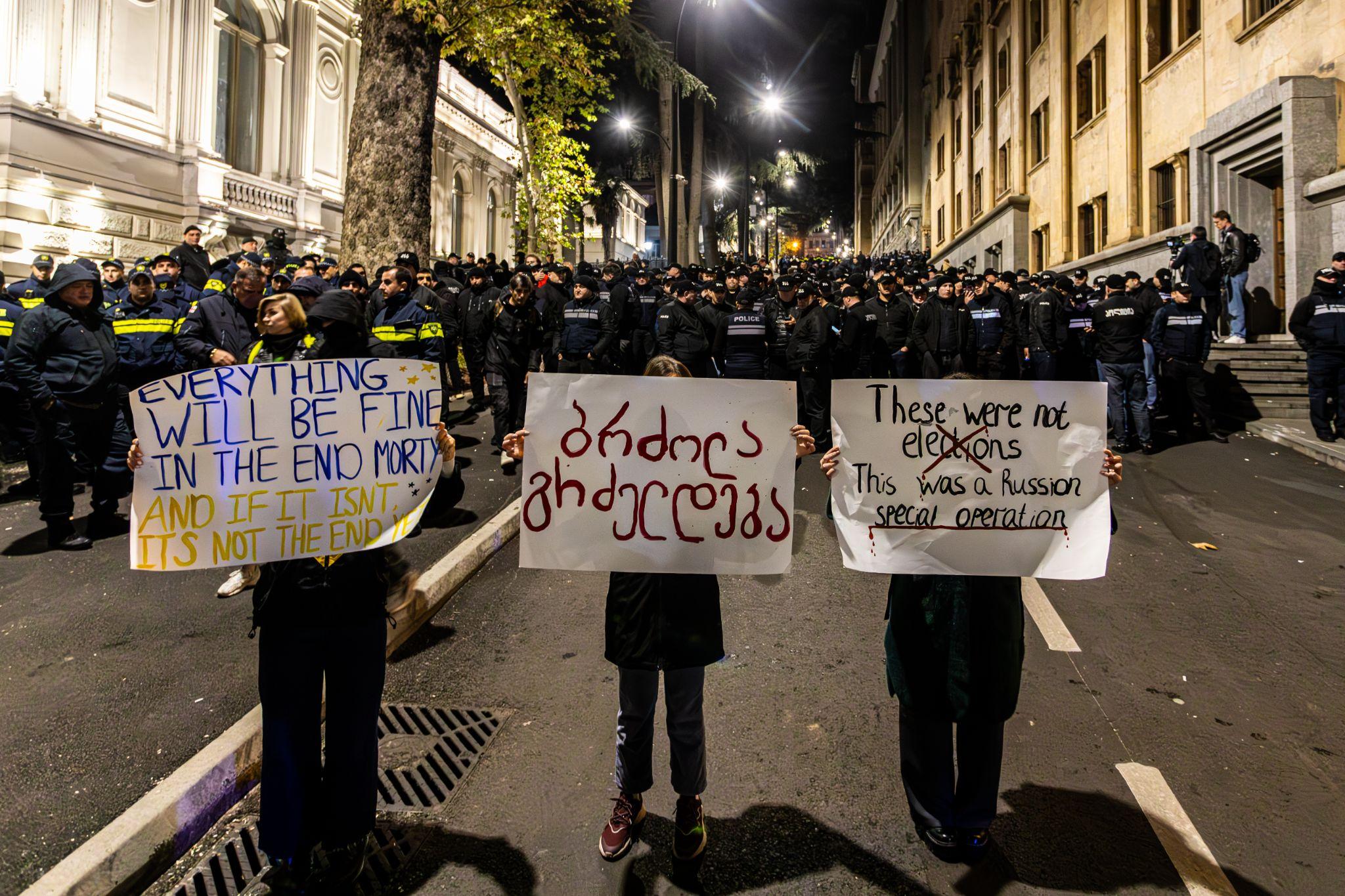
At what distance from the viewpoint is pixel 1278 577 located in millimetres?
6082

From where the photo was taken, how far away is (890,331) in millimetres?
12047

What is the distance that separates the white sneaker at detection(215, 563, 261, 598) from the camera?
5.54m

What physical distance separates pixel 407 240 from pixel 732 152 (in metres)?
30.4

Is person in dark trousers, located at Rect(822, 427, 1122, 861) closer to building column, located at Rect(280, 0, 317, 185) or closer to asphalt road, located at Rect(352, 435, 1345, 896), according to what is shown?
asphalt road, located at Rect(352, 435, 1345, 896)

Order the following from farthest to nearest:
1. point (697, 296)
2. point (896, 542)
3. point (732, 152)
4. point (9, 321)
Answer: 1. point (732, 152)
2. point (697, 296)
3. point (9, 321)
4. point (896, 542)

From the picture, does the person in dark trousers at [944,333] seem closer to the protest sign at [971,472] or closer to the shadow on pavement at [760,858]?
the protest sign at [971,472]

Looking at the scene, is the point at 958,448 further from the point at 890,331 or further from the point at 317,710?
the point at 890,331

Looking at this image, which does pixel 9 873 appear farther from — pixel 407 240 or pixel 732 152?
pixel 732 152

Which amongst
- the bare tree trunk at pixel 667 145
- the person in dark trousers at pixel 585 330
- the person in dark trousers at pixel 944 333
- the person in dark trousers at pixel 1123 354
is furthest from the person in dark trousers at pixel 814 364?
the bare tree trunk at pixel 667 145

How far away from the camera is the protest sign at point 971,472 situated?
3010 millimetres

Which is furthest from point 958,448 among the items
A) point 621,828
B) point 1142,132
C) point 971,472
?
point 1142,132

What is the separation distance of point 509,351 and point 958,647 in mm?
7472

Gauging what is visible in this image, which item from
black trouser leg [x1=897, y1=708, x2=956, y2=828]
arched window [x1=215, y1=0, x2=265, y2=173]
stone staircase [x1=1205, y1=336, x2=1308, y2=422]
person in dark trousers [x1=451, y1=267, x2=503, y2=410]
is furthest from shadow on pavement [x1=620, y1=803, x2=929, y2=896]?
arched window [x1=215, y1=0, x2=265, y2=173]

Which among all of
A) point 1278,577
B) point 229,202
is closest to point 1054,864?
point 1278,577
